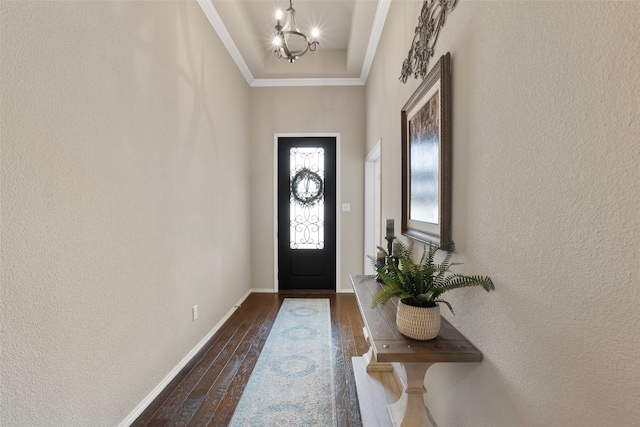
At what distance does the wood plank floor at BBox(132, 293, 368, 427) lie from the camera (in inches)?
67.2

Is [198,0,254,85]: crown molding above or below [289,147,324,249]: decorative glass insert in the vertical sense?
above

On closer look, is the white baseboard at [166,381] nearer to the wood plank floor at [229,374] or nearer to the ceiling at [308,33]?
the wood plank floor at [229,374]

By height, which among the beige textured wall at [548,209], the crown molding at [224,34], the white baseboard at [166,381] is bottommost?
the white baseboard at [166,381]

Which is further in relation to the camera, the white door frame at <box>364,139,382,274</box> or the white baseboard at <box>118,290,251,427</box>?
the white door frame at <box>364,139,382,274</box>

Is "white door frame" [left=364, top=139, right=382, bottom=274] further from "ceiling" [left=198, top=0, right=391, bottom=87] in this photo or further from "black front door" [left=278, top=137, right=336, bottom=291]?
"ceiling" [left=198, top=0, right=391, bottom=87]

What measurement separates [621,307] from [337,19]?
3.54 m

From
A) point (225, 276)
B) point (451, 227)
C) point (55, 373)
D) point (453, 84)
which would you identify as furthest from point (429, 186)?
point (225, 276)

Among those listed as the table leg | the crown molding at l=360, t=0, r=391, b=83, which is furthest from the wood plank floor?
the crown molding at l=360, t=0, r=391, b=83

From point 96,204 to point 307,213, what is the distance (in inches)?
116

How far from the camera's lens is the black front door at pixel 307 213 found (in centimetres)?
413

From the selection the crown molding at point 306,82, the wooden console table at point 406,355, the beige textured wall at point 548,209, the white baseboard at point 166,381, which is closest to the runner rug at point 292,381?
the wooden console table at point 406,355

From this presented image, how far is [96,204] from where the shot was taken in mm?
1371

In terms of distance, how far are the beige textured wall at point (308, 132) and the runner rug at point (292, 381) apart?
148cm

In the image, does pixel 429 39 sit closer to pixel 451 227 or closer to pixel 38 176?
pixel 451 227
